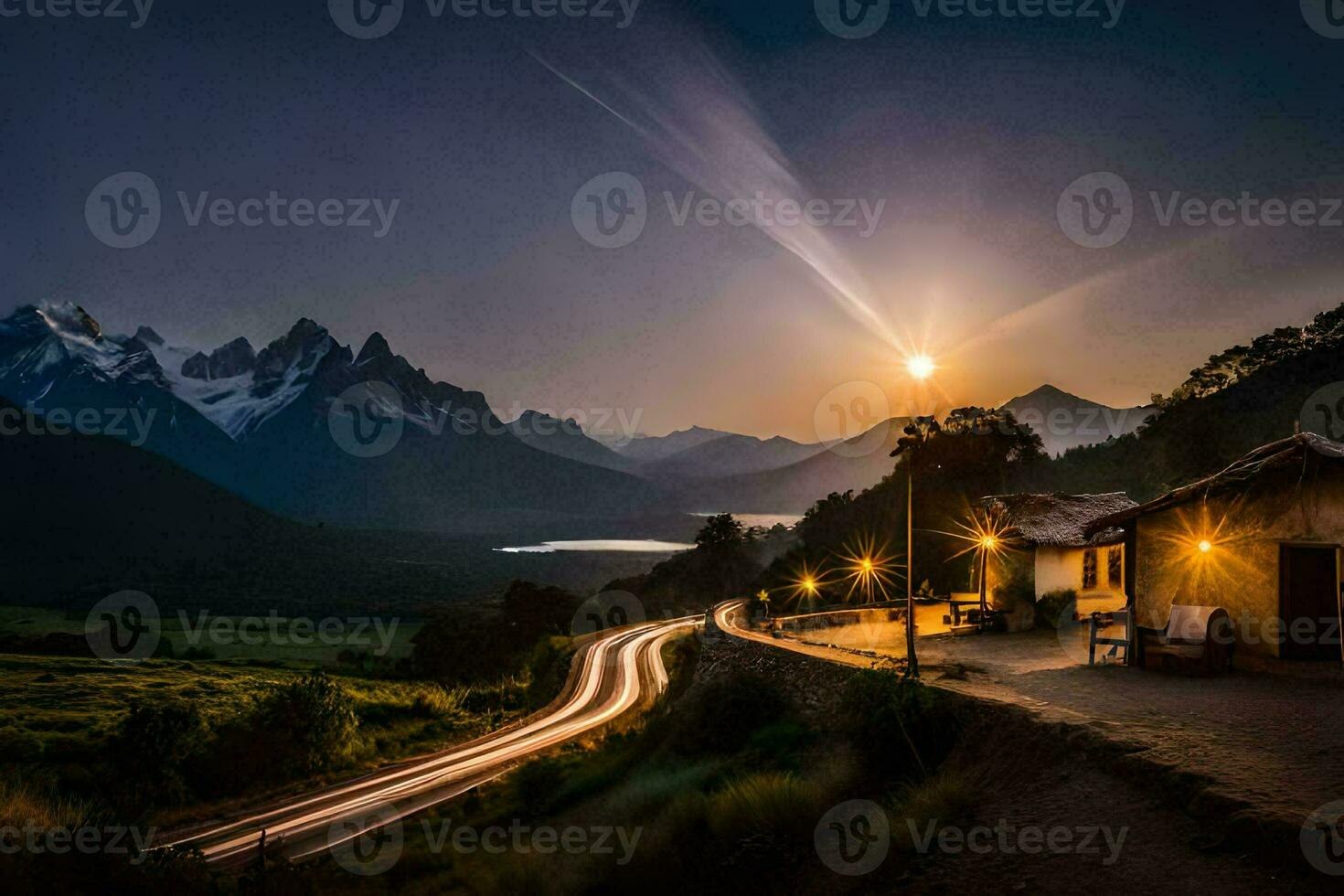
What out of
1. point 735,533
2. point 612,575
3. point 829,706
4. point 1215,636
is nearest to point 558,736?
point 829,706

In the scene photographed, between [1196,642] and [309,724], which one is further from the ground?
[1196,642]

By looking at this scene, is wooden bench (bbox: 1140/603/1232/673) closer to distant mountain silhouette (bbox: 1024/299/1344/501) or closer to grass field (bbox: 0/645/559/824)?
grass field (bbox: 0/645/559/824)

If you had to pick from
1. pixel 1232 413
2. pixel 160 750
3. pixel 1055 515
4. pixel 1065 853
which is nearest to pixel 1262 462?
pixel 1065 853

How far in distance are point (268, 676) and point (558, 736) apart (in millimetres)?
32980

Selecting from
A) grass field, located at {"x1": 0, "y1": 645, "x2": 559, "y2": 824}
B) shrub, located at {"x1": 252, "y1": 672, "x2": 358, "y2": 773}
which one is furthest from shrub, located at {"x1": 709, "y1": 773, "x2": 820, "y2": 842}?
shrub, located at {"x1": 252, "y1": 672, "x2": 358, "y2": 773}

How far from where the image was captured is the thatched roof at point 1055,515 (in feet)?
89.8

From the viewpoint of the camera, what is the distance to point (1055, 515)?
29.2m

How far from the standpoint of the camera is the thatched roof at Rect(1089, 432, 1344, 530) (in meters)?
13.7

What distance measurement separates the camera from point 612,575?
180 meters

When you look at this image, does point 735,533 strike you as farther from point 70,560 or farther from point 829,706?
point 70,560

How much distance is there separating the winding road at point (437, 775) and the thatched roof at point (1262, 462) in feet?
66.9

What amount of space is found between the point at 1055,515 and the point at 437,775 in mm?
28687

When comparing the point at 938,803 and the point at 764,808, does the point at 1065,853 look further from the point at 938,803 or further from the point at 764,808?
the point at 764,808

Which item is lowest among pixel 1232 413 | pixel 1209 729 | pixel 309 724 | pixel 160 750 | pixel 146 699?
pixel 146 699
